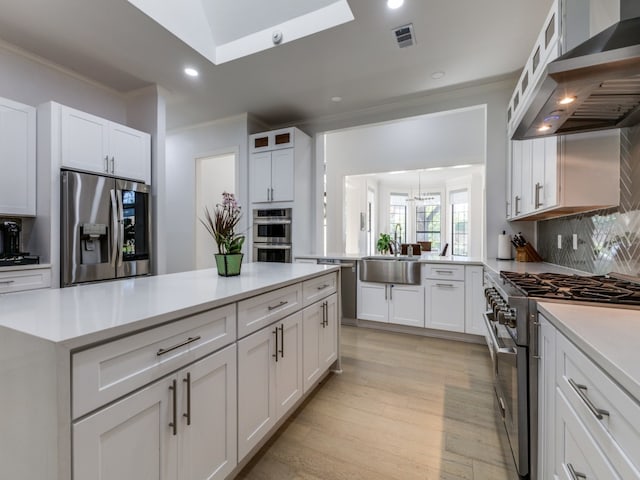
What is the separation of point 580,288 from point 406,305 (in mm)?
2138

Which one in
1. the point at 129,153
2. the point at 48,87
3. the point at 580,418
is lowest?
the point at 580,418

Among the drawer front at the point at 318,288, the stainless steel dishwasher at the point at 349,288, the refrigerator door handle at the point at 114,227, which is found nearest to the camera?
the drawer front at the point at 318,288

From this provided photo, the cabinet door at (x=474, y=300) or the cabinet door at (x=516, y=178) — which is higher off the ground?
the cabinet door at (x=516, y=178)

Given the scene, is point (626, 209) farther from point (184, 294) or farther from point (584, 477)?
point (184, 294)

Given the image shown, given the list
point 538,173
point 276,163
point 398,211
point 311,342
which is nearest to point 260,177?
point 276,163

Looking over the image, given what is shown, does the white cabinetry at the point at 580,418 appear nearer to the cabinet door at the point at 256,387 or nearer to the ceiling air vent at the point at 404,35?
the cabinet door at the point at 256,387

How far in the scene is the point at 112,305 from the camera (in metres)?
1.12

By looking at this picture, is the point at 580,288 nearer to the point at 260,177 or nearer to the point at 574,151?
the point at 574,151

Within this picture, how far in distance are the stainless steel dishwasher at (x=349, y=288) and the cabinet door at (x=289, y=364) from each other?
1986mm

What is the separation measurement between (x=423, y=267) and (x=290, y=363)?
2.18 meters

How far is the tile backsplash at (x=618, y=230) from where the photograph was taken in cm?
162

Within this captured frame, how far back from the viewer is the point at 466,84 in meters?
3.36

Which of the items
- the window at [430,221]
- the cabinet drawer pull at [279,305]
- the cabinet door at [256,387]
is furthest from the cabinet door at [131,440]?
the window at [430,221]

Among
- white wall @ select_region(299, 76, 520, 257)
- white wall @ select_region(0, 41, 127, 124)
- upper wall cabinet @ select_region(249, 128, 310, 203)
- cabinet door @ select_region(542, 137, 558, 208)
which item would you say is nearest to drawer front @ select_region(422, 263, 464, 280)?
white wall @ select_region(299, 76, 520, 257)
